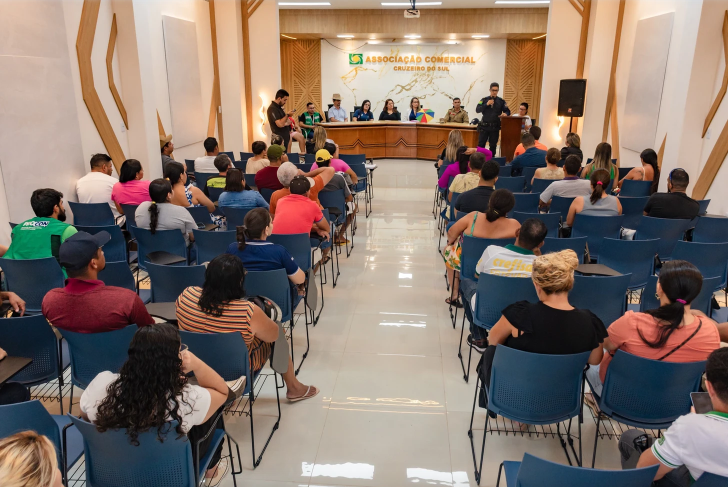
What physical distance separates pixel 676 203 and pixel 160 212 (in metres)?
4.67

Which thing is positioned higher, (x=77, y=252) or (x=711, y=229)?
(x=77, y=252)

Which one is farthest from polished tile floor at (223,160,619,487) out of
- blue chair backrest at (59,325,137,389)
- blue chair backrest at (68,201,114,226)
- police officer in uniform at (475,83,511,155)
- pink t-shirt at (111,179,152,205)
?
police officer in uniform at (475,83,511,155)

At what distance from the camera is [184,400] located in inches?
80.5

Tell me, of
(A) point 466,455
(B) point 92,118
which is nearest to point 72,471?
(A) point 466,455

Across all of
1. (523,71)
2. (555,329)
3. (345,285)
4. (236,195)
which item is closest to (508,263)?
(555,329)

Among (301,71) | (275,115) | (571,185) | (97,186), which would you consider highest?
(301,71)

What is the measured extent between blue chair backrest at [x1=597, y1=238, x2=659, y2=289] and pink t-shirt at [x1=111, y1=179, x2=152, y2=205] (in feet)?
15.0

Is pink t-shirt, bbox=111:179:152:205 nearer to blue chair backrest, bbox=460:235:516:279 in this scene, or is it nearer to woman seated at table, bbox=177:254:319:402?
woman seated at table, bbox=177:254:319:402

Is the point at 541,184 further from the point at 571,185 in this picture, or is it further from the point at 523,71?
the point at 523,71

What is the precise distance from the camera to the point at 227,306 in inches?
107

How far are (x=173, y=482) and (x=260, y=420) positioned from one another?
136cm

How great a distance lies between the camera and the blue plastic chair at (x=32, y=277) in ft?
11.9

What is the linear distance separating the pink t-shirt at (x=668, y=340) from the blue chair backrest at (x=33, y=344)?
2948 mm

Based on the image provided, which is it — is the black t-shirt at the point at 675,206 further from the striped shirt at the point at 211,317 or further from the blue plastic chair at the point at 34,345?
the blue plastic chair at the point at 34,345
